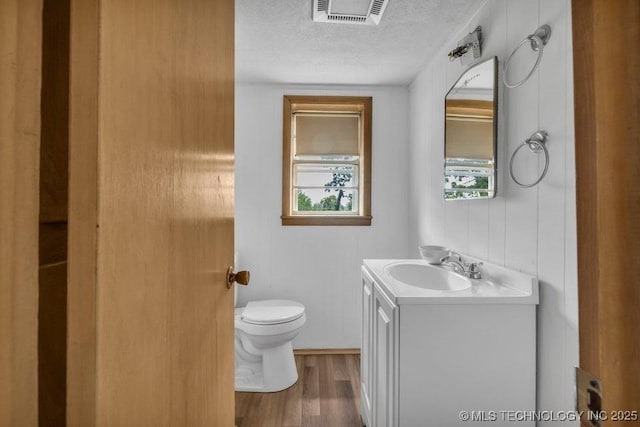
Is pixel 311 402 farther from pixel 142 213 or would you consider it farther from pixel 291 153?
pixel 142 213

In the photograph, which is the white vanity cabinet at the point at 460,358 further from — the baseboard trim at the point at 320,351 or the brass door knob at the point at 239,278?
the baseboard trim at the point at 320,351

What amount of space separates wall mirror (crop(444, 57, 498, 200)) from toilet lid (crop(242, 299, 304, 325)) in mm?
1291

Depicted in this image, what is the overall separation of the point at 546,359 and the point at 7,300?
4.96ft

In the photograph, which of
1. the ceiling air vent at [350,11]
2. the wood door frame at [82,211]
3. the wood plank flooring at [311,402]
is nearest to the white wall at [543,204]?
the ceiling air vent at [350,11]

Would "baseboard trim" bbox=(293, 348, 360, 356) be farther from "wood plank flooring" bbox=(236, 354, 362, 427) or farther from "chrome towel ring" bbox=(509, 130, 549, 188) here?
"chrome towel ring" bbox=(509, 130, 549, 188)

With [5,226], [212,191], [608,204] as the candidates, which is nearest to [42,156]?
[5,226]

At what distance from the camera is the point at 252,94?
2762 mm

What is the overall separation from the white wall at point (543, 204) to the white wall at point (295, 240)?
1045 mm

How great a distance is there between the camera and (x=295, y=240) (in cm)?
279

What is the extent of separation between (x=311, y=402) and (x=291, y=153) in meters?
1.89

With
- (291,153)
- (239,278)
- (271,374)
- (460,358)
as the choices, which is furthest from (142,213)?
(291,153)

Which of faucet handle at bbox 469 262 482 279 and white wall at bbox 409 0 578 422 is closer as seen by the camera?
A: white wall at bbox 409 0 578 422

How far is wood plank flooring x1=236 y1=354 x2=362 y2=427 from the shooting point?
188 centimetres

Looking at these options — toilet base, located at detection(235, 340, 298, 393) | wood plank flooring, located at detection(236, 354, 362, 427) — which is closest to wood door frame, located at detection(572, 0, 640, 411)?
wood plank flooring, located at detection(236, 354, 362, 427)
